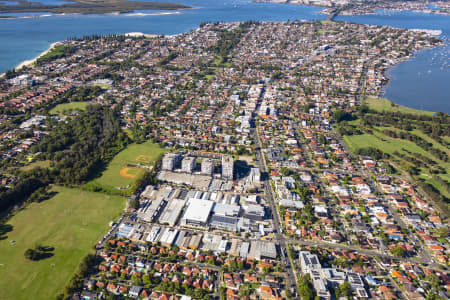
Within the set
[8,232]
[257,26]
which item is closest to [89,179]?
[8,232]

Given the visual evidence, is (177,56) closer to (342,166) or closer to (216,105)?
(216,105)

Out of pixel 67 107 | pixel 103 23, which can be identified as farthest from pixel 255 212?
pixel 103 23

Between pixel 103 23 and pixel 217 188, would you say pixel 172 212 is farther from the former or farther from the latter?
pixel 103 23

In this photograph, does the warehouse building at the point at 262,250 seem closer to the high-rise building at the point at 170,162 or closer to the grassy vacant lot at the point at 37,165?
the high-rise building at the point at 170,162

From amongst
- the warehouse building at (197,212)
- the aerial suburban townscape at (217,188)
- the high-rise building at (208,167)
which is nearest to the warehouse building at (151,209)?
the aerial suburban townscape at (217,188)

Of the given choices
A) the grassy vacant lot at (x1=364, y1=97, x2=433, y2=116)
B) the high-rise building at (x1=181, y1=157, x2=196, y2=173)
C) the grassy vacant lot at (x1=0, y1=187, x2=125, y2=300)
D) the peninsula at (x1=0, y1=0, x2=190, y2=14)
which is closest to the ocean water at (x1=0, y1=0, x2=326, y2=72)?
the peninsula at (x1=0, y1=0, x2=190, y2=14)
